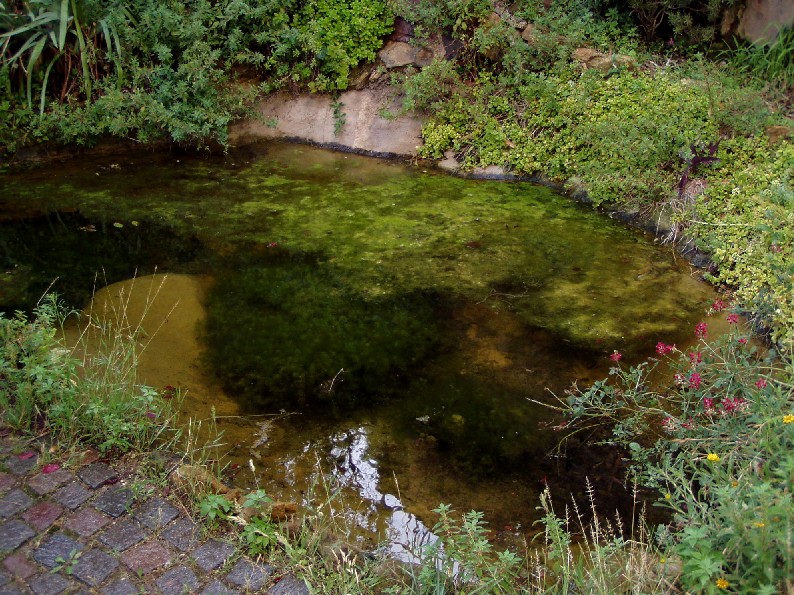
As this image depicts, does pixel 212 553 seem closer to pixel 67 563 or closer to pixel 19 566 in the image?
pixel 67 563

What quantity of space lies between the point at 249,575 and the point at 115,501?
25.8 inches

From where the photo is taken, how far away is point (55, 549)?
254 cm

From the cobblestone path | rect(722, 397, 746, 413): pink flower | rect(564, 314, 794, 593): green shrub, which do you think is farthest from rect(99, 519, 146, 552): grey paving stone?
rect(722, 397, 746, 413): pink flower

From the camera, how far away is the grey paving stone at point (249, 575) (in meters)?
2.46

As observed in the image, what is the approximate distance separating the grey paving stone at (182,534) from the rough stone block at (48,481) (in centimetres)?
52

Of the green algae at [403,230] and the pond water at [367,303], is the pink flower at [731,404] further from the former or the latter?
the green algae at [403,230]

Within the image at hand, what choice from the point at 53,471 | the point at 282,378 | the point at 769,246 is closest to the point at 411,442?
the point at 282,378

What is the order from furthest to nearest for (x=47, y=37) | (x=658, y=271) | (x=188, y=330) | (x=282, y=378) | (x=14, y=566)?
(x=47, y=37), (x=658, y=271), (x=188, y=330), (x=282, y=378), (x=14, y=566)

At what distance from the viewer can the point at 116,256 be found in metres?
5.14

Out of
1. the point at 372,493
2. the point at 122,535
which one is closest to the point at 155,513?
the point at 122,535

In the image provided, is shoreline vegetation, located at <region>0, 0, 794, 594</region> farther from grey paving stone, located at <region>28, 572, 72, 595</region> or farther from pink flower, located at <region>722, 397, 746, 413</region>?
grey paving stone, located at <region>28, 572, 72, 595</region>

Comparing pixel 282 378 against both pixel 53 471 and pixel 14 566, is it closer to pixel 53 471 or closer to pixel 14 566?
pixel 53 471

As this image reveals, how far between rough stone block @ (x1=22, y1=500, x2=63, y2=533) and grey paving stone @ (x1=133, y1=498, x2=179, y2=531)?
0.29 metres

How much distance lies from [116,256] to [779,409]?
428 centimetres
